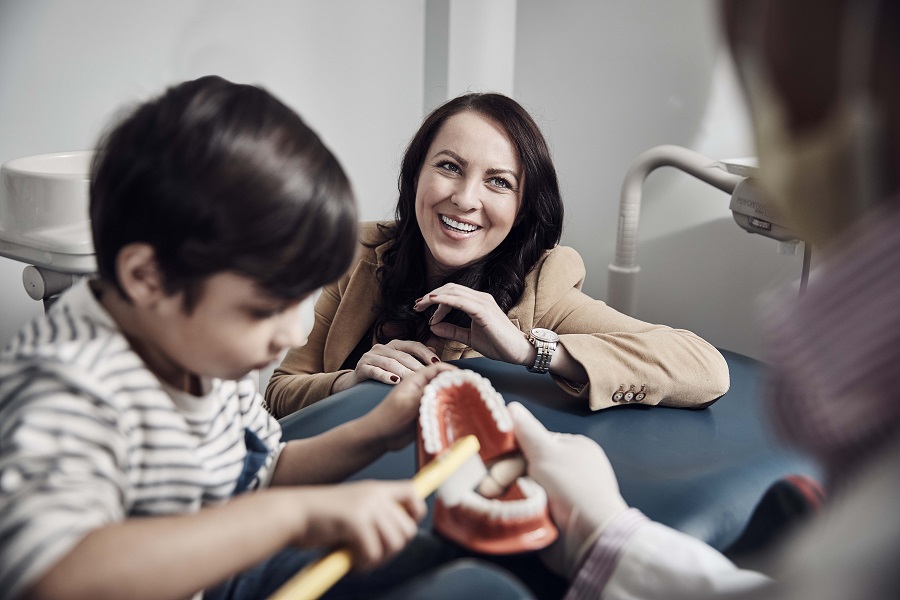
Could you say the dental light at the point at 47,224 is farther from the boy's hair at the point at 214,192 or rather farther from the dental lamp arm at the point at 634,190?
the dental lamp arm at the point at 634,190

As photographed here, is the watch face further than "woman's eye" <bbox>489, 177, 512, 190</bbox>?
No

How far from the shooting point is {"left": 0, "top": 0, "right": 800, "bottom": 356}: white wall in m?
1.77

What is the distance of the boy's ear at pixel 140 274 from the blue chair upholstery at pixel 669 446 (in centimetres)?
45

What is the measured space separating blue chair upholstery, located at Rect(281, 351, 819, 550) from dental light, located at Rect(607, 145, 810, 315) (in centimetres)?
35

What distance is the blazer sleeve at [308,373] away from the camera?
1.47 meters

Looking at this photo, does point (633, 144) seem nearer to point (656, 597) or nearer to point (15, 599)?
point (656, 597)

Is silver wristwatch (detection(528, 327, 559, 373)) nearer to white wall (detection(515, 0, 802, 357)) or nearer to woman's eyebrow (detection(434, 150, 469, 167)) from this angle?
woman's eyebrow (detection(434, 150, 469, 167))

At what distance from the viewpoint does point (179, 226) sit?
65 cm

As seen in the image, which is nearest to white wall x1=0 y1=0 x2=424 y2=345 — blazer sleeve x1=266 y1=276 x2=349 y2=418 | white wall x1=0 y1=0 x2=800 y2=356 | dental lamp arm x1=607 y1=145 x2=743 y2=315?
white wall x1=0 y1=0 x2=800 y2=356

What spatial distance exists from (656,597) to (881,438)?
0.95 feet

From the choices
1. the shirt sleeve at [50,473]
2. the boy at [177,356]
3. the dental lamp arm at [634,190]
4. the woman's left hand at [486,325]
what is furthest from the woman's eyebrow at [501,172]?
the shirt sleeve at [50,473]

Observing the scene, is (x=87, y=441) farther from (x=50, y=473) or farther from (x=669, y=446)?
(x=669, y=446)

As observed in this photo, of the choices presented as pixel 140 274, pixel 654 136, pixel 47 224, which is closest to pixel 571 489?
pixel 140 274

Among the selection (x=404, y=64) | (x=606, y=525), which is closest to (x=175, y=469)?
(x=606, y=525)
